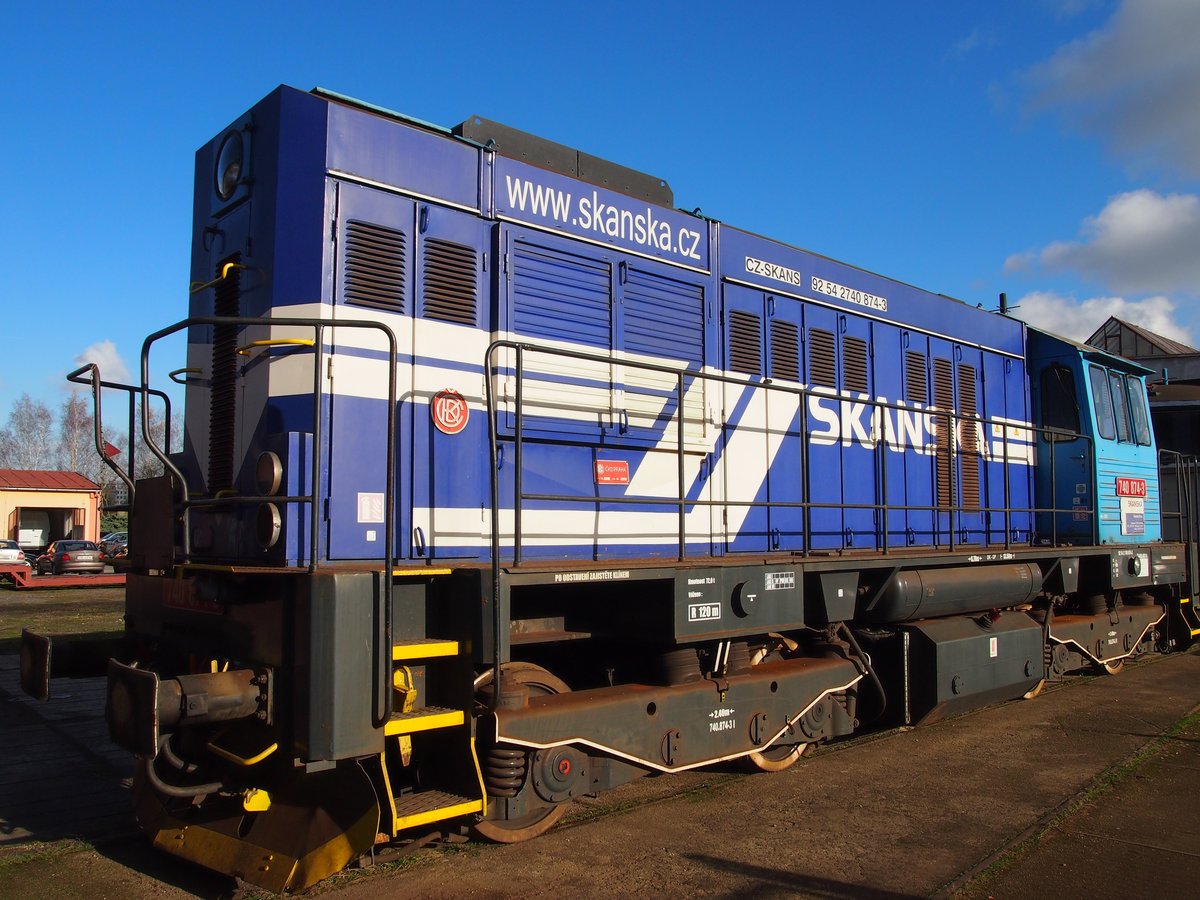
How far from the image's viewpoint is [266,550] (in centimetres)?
468

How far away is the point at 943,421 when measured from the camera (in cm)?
905

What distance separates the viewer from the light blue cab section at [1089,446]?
984cm

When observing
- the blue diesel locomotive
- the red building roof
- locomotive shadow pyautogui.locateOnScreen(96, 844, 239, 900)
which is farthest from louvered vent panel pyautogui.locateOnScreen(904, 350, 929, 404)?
the red building roof

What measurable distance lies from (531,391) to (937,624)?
13.7 ft

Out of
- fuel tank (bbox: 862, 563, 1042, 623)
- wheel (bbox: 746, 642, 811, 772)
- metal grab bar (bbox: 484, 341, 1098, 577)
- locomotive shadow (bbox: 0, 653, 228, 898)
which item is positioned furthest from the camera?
fuel tank (bbox: 862, 563, 1042, 623)

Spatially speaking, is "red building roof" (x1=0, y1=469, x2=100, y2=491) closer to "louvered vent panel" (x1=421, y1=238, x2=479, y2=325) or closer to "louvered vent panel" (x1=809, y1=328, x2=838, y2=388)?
"louvered vent panel" (x1=809, y1=328, x2=838, y2=388)

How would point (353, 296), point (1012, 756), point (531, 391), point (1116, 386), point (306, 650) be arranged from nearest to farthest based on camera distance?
point (306, 650) < point (353, 296) < point (531, 391) < point (1012, 756) < point (1116, 386)

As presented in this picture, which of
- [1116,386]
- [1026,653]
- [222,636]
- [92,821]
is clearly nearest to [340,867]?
[222,636]

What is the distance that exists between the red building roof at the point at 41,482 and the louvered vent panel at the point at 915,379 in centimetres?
4119

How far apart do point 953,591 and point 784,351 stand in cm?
242

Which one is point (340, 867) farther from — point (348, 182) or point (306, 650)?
point (348, 182)

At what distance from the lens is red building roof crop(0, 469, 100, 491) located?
4005cm

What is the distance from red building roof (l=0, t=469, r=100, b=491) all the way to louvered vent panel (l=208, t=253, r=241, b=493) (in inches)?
1606

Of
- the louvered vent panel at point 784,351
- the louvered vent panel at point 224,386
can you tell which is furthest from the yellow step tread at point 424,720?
the louvered vent panel at point 784,351
